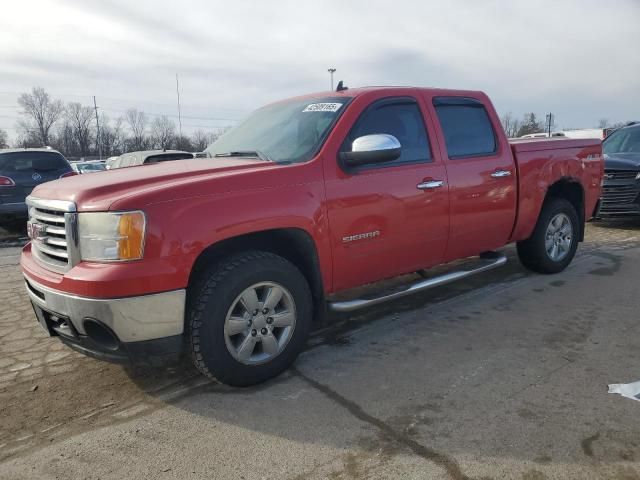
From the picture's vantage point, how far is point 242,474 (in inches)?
93.6

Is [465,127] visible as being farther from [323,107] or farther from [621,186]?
[621,186]

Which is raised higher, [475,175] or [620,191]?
[475,175]

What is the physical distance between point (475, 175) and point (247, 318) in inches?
97.1

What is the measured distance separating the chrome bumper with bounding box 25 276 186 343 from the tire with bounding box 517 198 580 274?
408 centimetres

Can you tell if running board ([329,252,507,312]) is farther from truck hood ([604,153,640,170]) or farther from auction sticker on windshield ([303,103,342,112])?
truck hood ([604,153,640,170])

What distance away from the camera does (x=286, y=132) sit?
3.87 m

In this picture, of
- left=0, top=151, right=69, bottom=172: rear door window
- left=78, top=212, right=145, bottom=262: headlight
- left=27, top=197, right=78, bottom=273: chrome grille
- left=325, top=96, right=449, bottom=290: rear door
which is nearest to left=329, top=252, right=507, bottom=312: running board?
left=325, top=96, right=449, bottom=290: rear door

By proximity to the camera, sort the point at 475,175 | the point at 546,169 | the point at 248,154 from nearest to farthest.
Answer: the point at 248,154
the point at 475,175
the point at 546,169

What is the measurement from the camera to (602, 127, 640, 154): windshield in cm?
957

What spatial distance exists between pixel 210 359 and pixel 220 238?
71 cm

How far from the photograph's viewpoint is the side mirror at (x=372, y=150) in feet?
10.9

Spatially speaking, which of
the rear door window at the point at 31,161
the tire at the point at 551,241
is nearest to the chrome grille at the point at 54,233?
the tire at the point at 551,241

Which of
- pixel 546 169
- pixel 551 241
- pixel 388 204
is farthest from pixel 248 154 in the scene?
pixel 551 241

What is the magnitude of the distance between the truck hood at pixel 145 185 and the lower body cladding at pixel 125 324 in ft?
1.70
